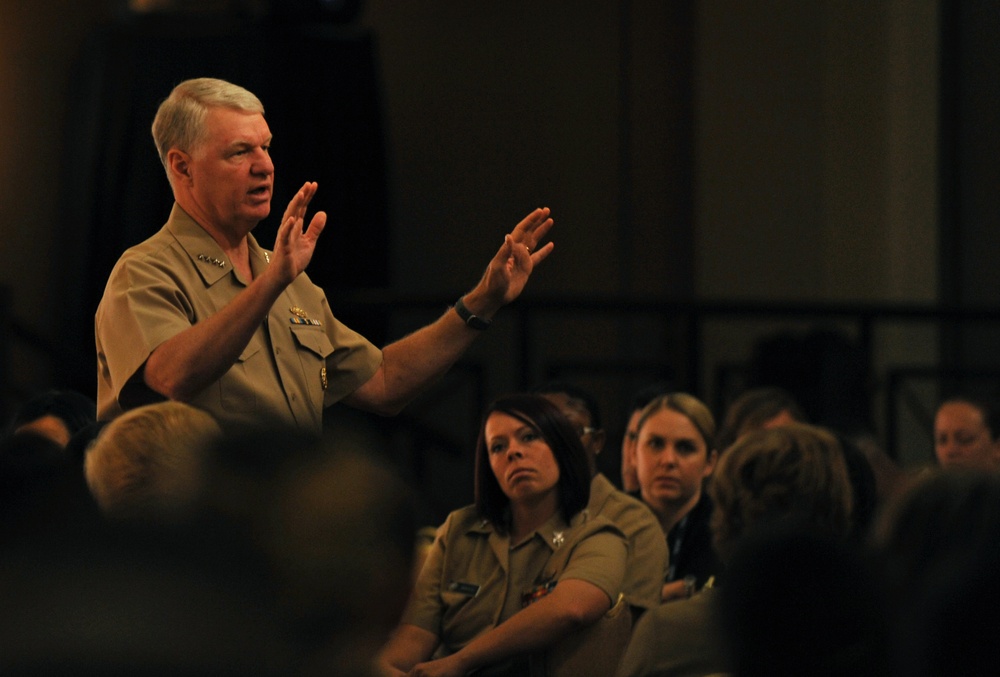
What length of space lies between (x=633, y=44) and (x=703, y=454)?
13.6 ft

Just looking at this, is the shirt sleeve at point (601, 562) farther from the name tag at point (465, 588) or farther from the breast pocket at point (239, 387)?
the breast pocket at point (239, 387)

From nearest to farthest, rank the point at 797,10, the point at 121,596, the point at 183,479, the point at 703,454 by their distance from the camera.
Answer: the point at 121,596 → the point at 183,479 → the point at 703,454 → the point at 797,10

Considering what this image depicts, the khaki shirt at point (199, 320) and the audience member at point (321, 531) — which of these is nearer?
the audience member at point (321, 531)

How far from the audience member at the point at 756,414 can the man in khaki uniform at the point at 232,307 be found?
1.92 m

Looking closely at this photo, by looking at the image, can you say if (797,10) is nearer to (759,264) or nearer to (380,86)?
(759,264)

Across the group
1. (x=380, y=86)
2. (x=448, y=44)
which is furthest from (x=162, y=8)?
(x=448, y=44)

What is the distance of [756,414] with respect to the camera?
4.21m

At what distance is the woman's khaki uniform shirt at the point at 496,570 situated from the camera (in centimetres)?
288

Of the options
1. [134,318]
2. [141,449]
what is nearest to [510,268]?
[134,318]

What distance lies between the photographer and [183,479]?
104cm

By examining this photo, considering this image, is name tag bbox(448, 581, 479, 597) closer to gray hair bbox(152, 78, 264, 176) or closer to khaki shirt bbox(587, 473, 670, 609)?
khaki shirt bbox(587, 473, 670, 609)

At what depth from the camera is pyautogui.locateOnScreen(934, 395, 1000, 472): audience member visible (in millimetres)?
4016

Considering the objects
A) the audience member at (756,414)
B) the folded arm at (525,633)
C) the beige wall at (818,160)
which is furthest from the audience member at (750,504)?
the beige wall at (818,160)

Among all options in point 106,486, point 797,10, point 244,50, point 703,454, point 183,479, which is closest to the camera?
point 183,479
